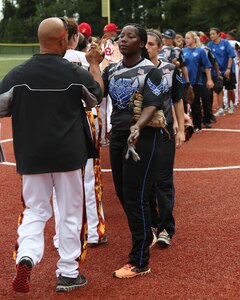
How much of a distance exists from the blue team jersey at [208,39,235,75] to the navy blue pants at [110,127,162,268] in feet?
35.8

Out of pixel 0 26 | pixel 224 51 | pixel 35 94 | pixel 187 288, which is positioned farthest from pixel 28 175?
pixel 0 26

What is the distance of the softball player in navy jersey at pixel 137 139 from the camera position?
4961mm

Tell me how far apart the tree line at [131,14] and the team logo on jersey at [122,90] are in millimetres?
55235

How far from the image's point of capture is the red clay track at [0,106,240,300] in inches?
192

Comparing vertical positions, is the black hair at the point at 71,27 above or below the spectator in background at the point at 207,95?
above

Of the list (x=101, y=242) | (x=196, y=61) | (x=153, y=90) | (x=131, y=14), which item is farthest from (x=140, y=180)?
(x=131, y=14)

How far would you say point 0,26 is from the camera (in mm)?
80438

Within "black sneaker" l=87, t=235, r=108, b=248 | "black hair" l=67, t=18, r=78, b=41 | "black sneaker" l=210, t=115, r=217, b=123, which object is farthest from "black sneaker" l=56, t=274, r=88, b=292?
"black sneaker" l=210, t=115, r=217, b=123

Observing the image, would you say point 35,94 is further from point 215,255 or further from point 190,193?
point 190,193

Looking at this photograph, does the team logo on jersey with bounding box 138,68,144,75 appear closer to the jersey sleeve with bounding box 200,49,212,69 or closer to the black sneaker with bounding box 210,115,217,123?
the jersey sleeve with bounding box 200,49,212,69

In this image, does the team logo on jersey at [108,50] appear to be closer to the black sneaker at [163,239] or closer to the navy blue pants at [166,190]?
the navy blue pants at [166,190]

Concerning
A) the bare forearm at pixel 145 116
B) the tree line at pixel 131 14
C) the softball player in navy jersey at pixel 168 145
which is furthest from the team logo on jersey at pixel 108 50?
the tree line at pixel 131 14

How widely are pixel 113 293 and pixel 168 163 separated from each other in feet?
5.32

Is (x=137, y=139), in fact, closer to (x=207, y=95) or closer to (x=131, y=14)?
(x=207, y=95)
